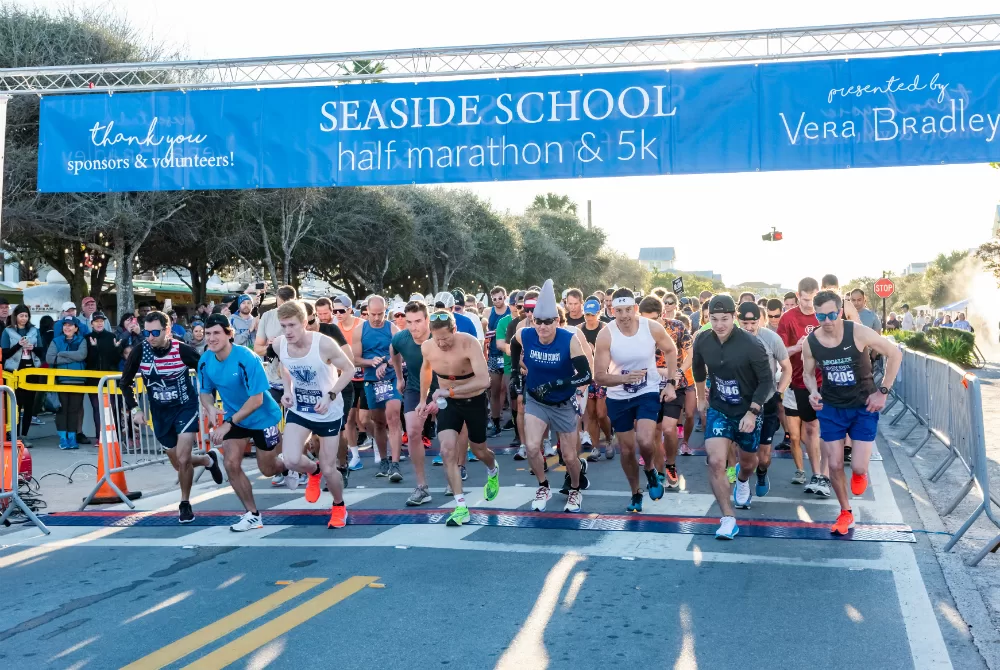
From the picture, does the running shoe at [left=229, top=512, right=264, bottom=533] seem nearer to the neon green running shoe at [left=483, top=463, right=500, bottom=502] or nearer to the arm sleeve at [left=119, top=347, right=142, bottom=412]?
the arm sleeve at [left=119, top=347, right=142, bottom=412]

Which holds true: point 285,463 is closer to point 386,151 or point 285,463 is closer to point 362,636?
point 362,636

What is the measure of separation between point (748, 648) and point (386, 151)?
9.54 m

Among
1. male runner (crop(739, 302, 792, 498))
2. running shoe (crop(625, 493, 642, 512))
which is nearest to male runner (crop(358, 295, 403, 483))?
running shoe (crop(625, 493, 642, 512))

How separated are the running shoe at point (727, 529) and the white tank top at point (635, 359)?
1272 mm

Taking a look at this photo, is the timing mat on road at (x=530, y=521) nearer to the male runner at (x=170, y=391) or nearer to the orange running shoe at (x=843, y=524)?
the orange running shoe at (x=843, y=524)

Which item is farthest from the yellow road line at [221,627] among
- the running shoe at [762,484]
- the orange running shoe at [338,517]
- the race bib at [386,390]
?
the running shoe at [762,484]

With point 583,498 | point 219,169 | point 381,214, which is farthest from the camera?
point 381,214

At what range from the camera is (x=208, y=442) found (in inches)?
415

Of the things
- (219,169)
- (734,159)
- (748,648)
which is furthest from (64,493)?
(734,159)

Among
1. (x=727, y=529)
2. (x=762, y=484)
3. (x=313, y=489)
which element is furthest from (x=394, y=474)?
(x=727, y=529)

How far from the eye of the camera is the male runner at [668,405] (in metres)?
8.44

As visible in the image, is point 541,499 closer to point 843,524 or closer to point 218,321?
point 843,524

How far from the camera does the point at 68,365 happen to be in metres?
13.3

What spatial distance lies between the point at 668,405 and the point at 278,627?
197 inches
